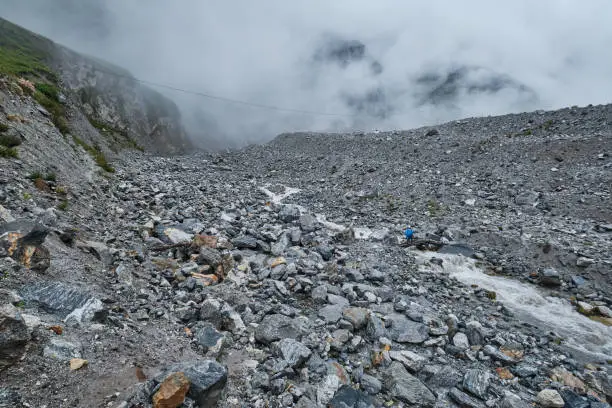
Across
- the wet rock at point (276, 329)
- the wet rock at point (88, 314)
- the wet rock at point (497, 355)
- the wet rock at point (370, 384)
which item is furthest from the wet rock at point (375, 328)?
the wet rock at point (88, 314)

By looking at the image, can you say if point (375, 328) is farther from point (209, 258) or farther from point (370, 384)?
point (209, 258)

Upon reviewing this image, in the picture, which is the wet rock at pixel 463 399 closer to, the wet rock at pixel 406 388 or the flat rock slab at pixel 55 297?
the wet rock at pixel 406 388

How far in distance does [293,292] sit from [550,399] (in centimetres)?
653

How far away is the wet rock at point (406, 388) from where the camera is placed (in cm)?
631

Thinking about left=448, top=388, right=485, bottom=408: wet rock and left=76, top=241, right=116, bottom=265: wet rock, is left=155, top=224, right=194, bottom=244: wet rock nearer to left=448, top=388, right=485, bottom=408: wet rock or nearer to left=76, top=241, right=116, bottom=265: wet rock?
left=76, top=241, right=116, bottom=265: wet rock

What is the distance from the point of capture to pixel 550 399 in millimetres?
6664

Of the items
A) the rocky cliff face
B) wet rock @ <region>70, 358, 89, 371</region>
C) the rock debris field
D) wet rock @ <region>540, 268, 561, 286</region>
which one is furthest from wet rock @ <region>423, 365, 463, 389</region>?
the rocky cliff face

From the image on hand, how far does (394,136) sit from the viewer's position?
40562 millimetres

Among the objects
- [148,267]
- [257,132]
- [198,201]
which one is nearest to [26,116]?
[198,201]

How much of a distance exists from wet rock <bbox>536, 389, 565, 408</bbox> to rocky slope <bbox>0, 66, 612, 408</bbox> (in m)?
0.03

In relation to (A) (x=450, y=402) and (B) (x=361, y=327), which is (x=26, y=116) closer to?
(B) (x=361, y=327)

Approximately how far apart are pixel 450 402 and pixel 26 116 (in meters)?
20.5

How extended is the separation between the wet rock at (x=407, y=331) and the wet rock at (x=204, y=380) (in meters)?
4.77

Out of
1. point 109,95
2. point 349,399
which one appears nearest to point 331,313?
point 349,399
